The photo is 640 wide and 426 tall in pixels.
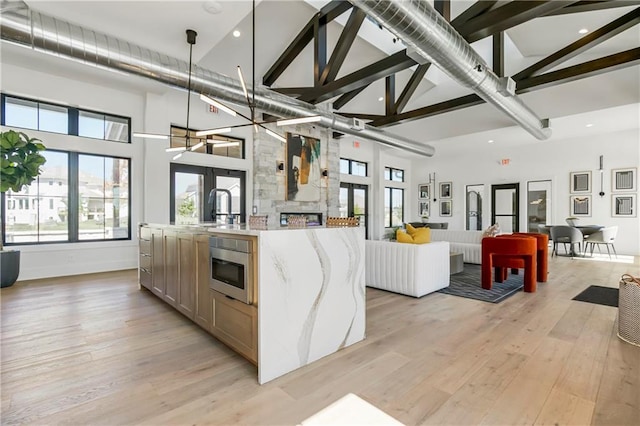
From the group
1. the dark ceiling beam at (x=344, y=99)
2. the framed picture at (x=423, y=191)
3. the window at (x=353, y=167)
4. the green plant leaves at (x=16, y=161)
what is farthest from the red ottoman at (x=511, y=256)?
the framed picture at (x=423, y=191)

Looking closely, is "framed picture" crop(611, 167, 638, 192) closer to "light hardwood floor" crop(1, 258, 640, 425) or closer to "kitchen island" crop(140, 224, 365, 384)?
"light hardwood floor" crop(1, 258, 640, 425)

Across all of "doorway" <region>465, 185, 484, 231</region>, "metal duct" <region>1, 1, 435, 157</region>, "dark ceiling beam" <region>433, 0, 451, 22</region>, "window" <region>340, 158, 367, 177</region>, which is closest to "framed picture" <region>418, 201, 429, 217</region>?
"doorway" <region>465, 185, 484, 231</region>

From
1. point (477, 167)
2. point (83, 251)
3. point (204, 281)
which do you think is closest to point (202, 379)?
point (204, 281)

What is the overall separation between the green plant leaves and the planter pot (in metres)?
1.01

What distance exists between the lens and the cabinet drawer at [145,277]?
4.26 meters

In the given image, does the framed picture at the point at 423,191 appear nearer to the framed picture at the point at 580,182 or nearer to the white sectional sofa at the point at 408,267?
the framed picture at the point at 580,182

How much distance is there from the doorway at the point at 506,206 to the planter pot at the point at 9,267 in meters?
12.3

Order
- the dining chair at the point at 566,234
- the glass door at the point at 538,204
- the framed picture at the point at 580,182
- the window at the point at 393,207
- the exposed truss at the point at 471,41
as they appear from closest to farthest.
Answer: the exposed truss at the point at 471,41, the dining chair at the point at 566,234, the framed picture at the point at 580,182, the glass door at the point at 538,204, the window at the point at 393,207

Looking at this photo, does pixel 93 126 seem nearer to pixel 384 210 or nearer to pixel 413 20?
pixel 413 20

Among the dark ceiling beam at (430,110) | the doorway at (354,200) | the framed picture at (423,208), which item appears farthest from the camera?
the framed picture at (423,208)

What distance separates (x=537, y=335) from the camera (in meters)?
2.91

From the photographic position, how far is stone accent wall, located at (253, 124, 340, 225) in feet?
24.1

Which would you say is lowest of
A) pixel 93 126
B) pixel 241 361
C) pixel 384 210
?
pixel 241 361

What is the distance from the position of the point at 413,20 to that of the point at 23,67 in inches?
242
